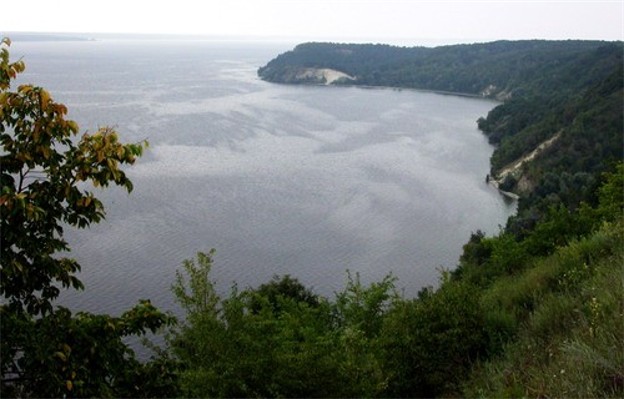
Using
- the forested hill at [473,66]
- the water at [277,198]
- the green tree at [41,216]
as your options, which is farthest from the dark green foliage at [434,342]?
the forested hill at [473,66]

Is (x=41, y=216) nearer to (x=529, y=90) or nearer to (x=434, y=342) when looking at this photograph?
(x=434, y=342)

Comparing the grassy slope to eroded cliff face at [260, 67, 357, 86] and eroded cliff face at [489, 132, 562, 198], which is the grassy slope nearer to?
eroded cliff face at [489, 132, 562, 198]

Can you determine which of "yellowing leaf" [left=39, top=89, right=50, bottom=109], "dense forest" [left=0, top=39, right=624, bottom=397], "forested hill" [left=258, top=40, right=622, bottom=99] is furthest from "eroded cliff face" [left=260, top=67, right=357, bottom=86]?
"yellowing leaf" [left=39, top=89, right=50, bottom=109]

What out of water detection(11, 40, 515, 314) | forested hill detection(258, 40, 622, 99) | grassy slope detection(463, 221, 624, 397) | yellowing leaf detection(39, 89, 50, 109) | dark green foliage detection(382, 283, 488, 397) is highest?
forested hill detection(258, 40, 622, 99)

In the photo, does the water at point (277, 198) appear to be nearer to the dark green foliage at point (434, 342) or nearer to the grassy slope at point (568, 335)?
the dark green foliage at point (434, 342)

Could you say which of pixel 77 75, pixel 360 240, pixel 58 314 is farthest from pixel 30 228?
pixel 77 75

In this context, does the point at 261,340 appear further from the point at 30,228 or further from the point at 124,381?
the point at 30,228
